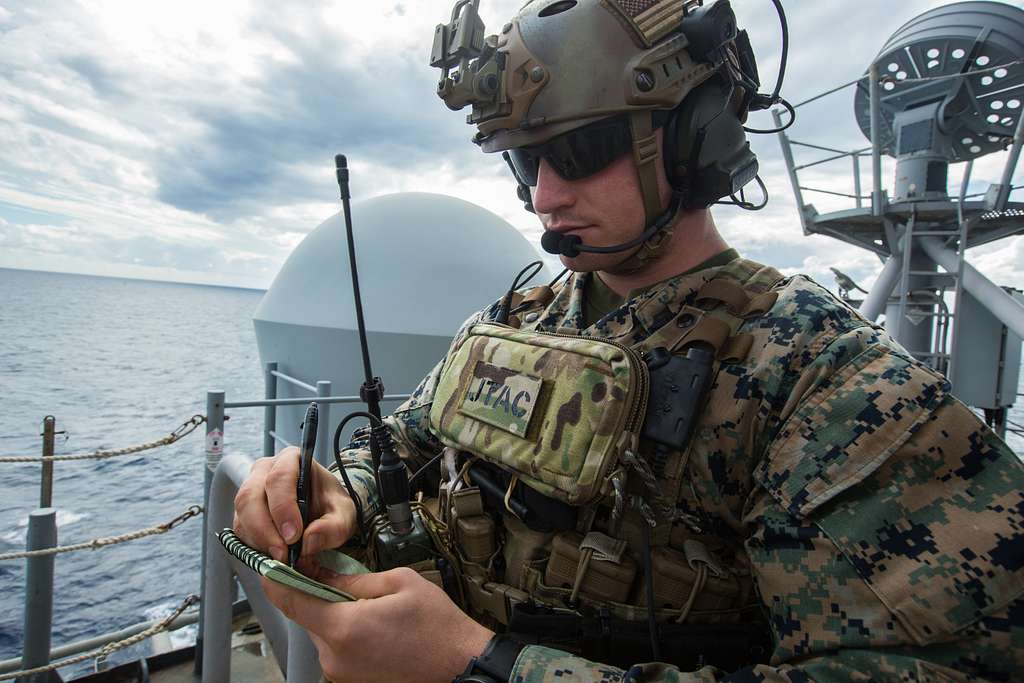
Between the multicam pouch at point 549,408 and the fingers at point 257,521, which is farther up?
the multicam pouch at point 549,408

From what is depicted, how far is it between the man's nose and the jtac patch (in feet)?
1.32

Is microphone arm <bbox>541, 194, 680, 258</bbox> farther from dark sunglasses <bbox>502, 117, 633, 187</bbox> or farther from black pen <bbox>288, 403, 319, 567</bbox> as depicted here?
black pen <bbox>288, 403, 319, 567</bbox>

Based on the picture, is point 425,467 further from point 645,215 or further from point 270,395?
point 270,395

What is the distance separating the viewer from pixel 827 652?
2.91ft

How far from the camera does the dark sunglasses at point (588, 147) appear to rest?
1.26 metres

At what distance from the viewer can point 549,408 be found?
4.15ft

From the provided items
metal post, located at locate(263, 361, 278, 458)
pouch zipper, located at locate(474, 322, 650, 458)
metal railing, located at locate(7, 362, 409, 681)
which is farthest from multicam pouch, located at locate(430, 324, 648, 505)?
metal post, located at locate(263, 361, 278, 458)

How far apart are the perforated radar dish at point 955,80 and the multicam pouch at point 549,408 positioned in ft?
27.0

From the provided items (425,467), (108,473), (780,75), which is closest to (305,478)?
(425,467)

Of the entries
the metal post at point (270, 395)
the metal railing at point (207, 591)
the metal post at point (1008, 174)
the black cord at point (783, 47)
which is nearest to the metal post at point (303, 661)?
the metal railing at point (207, 591)

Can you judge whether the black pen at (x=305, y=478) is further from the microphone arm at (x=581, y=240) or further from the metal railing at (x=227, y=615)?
the microphone arm at (x=581, y=240)

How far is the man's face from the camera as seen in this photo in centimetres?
129

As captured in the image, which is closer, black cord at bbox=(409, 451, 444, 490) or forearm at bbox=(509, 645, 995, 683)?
forearm at bbox=(509, 645, 995, 683)

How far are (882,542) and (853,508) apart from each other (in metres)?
0.06
